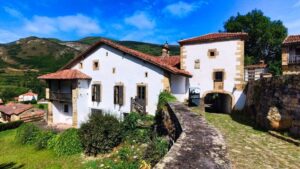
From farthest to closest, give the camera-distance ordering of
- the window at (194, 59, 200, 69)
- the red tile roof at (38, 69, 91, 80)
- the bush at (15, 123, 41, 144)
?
1. the red tile roof at (38, 69, 91, 80)
2. the bush at (15, 123, 41, 144)
3. the window at (194, 59, 200, 69)

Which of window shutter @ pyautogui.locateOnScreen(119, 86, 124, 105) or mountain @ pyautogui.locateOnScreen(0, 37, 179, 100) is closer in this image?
window shutter @ pyautogui.locateOnScreen(119, 86, 124, 105)

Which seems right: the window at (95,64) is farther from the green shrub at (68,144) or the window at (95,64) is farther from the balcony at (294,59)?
the balcony at (294,59)

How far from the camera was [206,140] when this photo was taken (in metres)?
5.19

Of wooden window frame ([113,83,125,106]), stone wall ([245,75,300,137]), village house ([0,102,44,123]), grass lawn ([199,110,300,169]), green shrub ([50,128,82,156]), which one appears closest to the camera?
grass lawn ([199,110,300,169])

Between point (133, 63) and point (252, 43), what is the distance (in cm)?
2665

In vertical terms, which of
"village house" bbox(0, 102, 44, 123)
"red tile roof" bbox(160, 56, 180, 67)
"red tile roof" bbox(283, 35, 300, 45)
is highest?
"red tile roof" bbox(283, 35, 300, 45)

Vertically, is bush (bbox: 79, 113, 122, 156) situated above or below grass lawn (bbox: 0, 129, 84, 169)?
above

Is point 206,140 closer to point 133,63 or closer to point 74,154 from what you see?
point 74,154

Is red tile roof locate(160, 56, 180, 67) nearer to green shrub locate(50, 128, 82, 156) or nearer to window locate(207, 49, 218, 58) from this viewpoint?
window locate(207, 49, 218, 58)

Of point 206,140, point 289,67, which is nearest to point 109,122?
point 206,140

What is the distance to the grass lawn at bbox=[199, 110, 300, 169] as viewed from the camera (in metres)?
6.12

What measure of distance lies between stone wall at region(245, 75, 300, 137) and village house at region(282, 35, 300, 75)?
39.6ft

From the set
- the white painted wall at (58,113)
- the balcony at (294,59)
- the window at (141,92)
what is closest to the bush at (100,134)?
the window at (141,92)

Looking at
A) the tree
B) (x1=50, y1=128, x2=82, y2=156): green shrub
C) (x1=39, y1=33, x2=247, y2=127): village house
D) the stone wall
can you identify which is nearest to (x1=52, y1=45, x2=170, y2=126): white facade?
(x1=39, y1=33, x2=247, y2=127): village house
